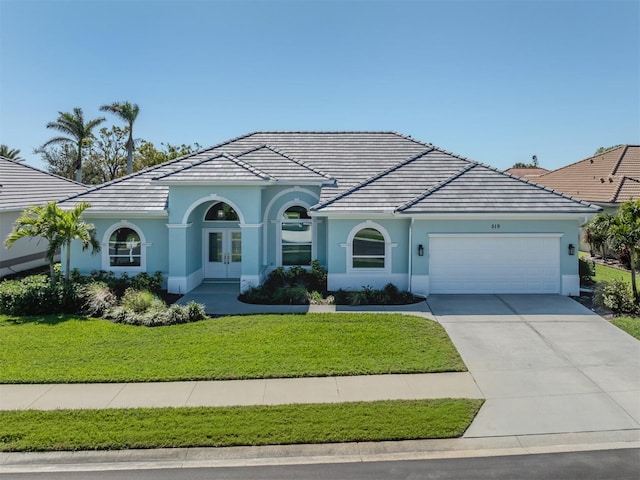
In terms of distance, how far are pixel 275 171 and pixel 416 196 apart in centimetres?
565

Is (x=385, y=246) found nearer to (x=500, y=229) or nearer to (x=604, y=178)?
(x=500, y=229)

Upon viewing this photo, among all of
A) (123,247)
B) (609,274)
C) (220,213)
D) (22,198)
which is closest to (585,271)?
(609,274)

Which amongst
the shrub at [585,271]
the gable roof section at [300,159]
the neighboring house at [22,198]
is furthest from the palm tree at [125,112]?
the shrub at [585,271]

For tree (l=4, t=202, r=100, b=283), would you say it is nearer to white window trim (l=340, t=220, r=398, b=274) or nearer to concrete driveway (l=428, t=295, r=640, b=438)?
white window trim (l=340, t=220, r=398, b=274)

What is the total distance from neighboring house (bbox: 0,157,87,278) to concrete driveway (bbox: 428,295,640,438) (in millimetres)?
18486

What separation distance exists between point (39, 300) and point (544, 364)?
46.2 ft

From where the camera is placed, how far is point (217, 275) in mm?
18656

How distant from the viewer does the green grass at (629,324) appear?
39.1 ft

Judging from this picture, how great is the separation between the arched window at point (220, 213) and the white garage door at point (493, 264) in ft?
25.8

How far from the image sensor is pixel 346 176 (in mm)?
19000

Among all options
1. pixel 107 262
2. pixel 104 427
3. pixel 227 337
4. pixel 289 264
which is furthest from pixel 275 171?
pixel 104 427

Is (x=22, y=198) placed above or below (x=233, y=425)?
above

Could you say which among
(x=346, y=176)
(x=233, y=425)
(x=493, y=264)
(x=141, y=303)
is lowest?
(x=233, y=425)

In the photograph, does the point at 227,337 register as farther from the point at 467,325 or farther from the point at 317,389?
the point at 467,325
